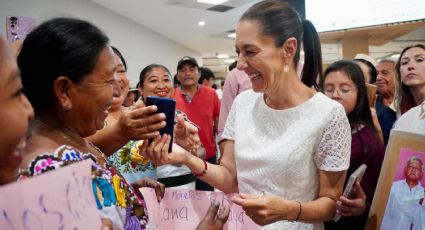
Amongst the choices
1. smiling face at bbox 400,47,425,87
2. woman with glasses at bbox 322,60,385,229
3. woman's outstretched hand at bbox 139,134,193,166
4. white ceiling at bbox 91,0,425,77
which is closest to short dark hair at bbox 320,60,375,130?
woman with glasses at bbox 322,60,385,229

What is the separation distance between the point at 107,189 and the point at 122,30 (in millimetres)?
6267

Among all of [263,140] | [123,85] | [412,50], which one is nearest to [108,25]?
[123,85]

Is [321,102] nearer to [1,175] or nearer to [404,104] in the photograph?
[1,175]

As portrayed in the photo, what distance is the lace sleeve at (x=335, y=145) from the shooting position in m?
0.99

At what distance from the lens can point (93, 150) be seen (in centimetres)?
88

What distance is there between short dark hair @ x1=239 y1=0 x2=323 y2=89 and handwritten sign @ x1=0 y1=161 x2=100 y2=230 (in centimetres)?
69

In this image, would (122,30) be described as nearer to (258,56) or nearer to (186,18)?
(186,18)

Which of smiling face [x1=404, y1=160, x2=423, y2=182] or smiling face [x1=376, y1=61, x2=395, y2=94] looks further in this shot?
smiling face [x1=376, y1=61, x2=395, y2=94]

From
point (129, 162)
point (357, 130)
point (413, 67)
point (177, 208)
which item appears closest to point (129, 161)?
point (129, 162)

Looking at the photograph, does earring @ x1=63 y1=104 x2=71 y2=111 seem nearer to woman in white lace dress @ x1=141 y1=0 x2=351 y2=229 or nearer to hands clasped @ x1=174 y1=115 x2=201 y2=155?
woman in white lace dress @ x1=141 y1=0 x2=351 y2=229

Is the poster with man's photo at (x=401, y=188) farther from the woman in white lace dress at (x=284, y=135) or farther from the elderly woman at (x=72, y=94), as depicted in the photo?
the elderly woman at (x=72, y=94)

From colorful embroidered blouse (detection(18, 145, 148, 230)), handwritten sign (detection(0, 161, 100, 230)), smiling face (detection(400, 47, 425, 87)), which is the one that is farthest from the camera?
smiling face (detection(400, 47, 425, 87))

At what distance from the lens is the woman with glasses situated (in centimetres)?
136

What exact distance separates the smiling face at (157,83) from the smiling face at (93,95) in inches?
60.9
